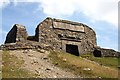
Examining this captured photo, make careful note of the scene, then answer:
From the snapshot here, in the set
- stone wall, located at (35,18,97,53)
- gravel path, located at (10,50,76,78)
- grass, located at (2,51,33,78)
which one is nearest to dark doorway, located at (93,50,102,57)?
stone wall, located at (35,18,97,53)

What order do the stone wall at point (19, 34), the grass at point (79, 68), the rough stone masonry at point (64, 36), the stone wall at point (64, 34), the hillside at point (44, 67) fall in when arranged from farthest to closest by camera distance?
the stone wall at point (64, 34)
the rough stone masonry at point (64, 36)
the stone wall at point (19, 34)
the grass at point (79, 68)
the hillside at point (44, 67)

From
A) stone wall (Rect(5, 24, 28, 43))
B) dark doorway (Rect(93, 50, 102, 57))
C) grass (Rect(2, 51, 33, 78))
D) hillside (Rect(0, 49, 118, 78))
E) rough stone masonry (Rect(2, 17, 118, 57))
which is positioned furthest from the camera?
dark doorway (Rect(93, 50, 102, 57))

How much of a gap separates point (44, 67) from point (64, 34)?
34.3ft

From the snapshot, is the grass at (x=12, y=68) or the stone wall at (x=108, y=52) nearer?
the grass at (x=12, y=68)

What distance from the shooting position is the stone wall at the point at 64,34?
28016 mm

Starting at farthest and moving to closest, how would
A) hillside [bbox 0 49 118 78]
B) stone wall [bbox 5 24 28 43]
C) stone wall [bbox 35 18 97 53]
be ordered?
stone wall [bbox 35 18 97 53], stone wall [bbox 5 24 28 43], hillside [bbox 0 49 118 78]

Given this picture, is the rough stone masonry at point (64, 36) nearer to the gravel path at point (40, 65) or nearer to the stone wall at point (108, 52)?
the stone wall at point (108, 52)

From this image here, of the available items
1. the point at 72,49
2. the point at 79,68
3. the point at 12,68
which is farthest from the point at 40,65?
the point at 72,49

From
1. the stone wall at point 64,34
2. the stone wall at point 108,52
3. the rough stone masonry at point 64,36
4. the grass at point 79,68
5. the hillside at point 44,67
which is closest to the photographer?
the hillside at point 44,67

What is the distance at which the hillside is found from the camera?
17.3 m

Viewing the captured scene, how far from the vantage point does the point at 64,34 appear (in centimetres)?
2920

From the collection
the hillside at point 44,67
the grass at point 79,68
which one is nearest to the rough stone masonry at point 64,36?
the hillside at point 44,67

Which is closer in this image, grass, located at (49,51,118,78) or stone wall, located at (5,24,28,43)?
grass, located at (49,51,118,78)

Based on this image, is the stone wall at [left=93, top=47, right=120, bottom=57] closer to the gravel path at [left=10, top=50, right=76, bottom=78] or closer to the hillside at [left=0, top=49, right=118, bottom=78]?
the hillside at [left=0, top=49, right=118, bottom=78]
